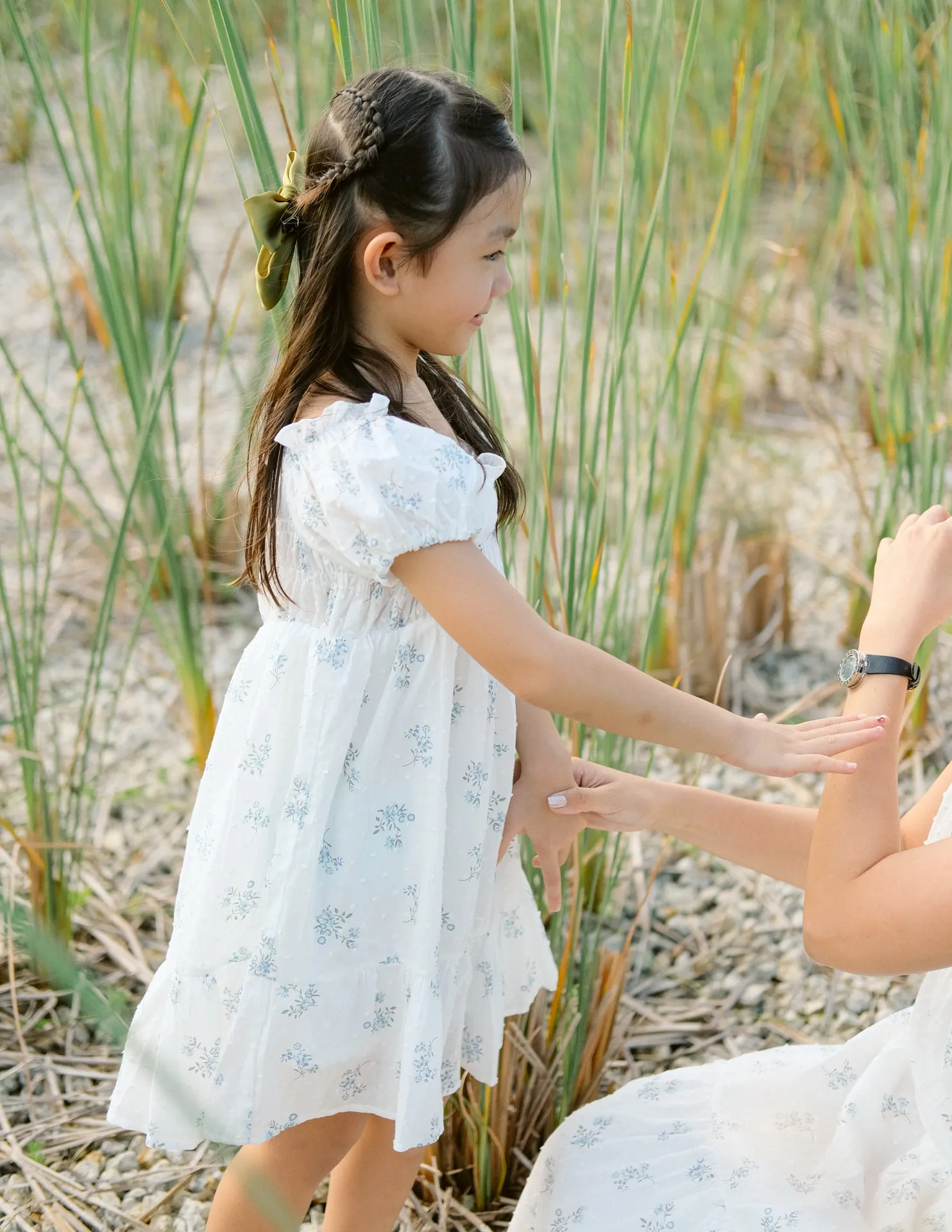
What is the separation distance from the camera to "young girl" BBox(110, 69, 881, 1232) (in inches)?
34.3

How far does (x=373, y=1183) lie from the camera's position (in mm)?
1049

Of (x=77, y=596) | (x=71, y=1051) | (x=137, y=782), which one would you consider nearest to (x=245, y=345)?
(x=77, y=596)

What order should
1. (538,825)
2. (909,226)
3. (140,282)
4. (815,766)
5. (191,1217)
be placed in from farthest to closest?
(140,282) < (909,226) < (191,1217) < (538,825) < (815,766)

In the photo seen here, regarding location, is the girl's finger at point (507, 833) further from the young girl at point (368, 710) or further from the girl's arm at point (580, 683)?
the girl's arm at point (580, 683)

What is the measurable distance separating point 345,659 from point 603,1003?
1.90 ft

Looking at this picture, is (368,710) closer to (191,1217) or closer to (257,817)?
(257,817)

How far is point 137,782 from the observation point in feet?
6.47

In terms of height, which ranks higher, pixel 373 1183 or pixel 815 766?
pixel 815 766

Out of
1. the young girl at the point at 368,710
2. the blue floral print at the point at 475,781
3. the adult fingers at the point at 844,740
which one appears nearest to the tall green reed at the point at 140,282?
the young girl at the point at 368,710

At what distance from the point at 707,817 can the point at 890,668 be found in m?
0.25

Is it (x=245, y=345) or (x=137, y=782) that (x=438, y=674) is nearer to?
(x=137, y=782)

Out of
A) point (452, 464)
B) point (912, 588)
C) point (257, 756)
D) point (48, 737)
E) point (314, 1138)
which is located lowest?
point (48, 737)

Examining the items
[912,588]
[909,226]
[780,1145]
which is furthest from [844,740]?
[909,226]

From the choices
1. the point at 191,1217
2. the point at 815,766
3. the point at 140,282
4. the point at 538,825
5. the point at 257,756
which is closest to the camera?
the point at 815,766
